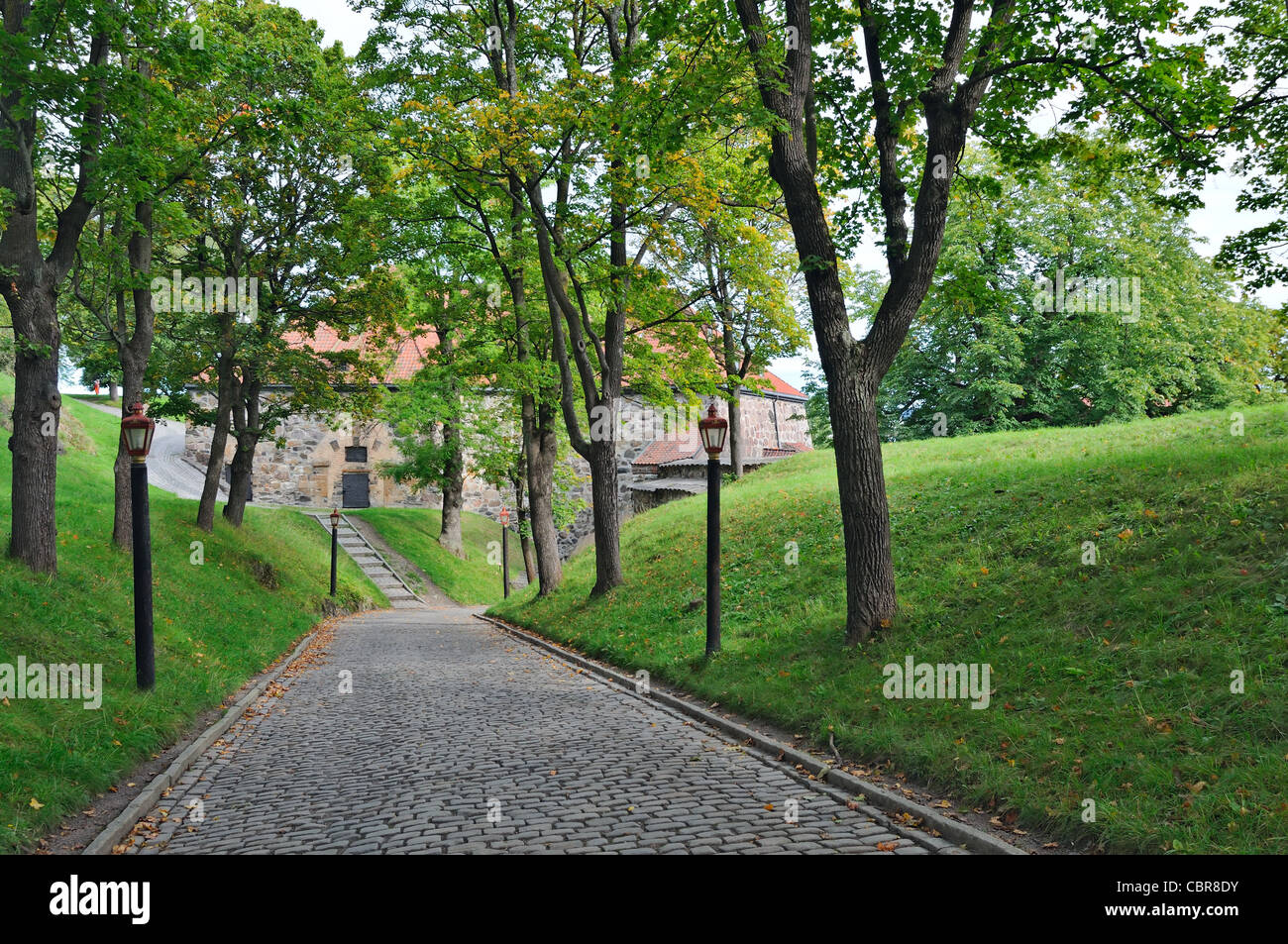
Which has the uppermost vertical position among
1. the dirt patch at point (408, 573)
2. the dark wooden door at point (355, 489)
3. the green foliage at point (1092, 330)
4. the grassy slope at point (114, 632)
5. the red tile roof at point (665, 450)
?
the green foliage at point (1092, 330)

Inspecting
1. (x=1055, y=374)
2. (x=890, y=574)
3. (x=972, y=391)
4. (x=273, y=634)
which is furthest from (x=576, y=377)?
(x=1055, y=374)

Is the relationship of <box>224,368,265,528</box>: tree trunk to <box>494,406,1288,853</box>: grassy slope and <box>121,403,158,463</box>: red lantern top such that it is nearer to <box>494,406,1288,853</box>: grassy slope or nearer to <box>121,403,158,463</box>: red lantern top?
<box>494,406,1288,853</box>: grassy slope

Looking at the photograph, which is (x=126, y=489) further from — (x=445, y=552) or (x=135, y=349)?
(x=445, y=552)

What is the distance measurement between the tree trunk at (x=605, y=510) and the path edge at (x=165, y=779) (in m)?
6.94

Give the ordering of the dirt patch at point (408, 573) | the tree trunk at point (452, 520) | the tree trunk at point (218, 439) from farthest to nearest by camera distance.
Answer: the tree trunk at point (452, 520) → the dirt patch at point (408, 573) → the tree trunk at point (218, 439)

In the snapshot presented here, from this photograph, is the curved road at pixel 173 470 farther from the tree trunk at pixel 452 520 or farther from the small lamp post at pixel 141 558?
the small lamp post at pixel 141 558

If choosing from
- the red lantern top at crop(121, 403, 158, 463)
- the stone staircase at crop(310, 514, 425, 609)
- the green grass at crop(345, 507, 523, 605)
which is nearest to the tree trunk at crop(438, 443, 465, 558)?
the green grass at crop(345, 507, 523, 605)

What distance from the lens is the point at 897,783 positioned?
648cm

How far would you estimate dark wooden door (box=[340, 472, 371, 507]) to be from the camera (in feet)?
136

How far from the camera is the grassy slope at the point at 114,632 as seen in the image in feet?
21.1

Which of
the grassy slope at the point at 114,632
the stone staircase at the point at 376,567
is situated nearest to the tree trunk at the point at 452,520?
the stone staircase at the point at 376,567

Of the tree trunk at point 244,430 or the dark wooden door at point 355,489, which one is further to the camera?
the dark wooden door at point 355,489

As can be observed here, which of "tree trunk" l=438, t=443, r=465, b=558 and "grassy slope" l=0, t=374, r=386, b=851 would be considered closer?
"grassy slope" l=0, t=374, r=386, b=851

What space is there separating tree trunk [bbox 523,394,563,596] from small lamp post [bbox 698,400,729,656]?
9271 millimetres
